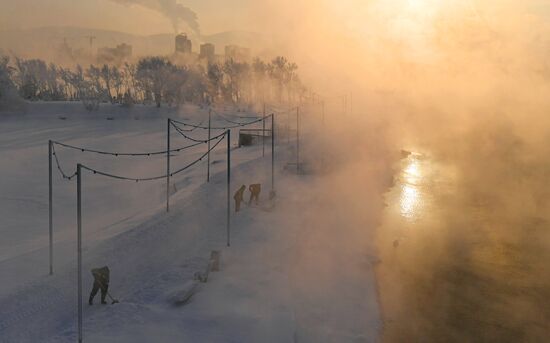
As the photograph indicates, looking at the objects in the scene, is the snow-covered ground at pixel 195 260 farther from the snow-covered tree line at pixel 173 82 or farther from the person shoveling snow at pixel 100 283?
the snow-covered tree line at pixel 173 82

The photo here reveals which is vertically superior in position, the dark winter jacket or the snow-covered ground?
the dark winter jacket

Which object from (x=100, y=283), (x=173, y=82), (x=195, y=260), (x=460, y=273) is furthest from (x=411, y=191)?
(x=173, y=82)

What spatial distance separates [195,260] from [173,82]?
6624 centimetres

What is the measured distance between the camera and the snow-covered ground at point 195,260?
9.07 m

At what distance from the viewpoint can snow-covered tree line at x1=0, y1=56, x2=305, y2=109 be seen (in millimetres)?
78125

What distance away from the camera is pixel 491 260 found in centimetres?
1356

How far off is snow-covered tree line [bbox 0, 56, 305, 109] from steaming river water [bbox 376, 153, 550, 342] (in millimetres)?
61673

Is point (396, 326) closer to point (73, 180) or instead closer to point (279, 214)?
point (279, 214)

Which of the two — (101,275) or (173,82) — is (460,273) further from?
(173,82)

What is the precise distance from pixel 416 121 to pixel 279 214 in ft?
156

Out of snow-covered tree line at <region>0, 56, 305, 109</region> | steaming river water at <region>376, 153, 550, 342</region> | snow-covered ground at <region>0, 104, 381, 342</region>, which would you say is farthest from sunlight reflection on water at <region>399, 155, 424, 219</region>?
snow-covered tree line at <region>0, 56, 305, 109</region>

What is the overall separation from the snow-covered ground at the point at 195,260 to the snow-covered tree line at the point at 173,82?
5524 cm

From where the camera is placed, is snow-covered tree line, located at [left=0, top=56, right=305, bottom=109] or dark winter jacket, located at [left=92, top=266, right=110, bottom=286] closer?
dark winter jacket, located at [left=92, top=266, right=110, bottom=286]

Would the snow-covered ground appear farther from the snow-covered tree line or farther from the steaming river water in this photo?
the snow-covered tree line
